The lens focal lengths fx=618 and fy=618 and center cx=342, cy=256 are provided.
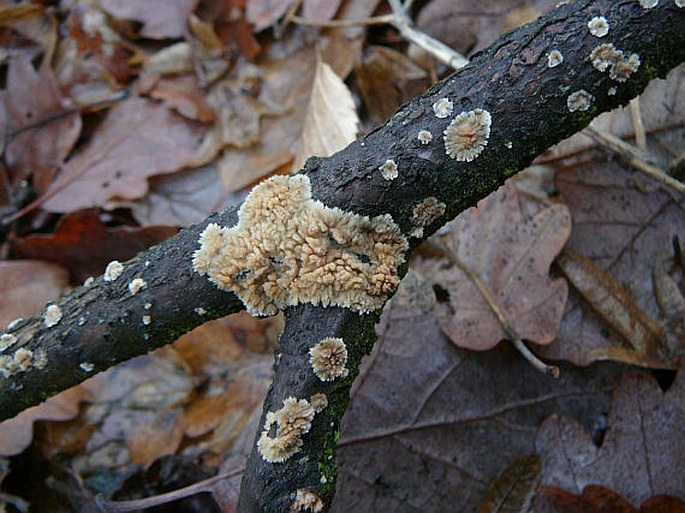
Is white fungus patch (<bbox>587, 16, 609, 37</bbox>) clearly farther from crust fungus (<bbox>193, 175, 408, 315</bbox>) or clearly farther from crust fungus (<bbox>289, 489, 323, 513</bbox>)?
crust fungus (<bbox>289, 489, 323, 513</bbox>)

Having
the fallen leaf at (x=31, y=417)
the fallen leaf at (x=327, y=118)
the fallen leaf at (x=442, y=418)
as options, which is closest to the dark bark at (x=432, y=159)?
the fallen leaf at (x=442, y=418)

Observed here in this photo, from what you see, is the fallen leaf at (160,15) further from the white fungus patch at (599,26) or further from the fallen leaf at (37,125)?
the white fungus patch at (599,26)

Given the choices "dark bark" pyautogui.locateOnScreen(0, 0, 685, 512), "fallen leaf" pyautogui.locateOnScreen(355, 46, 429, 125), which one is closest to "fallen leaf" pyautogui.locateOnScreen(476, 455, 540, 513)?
"dark bark" pyautogui.locateOnScreen(0, 0, 685, 512)

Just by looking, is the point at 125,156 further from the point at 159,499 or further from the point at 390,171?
the point at 390,171

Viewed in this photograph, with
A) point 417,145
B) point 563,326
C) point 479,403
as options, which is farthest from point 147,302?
point 563,326

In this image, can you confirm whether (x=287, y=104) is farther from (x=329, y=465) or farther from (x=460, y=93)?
(x=329, y=465)

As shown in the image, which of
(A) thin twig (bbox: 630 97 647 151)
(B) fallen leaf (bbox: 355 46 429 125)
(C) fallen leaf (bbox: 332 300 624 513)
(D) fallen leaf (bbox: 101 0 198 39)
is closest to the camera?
(C) fallen leaf (bbox: 332 300 624 513)

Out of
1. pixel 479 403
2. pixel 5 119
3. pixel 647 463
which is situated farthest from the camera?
pixel 5 119
